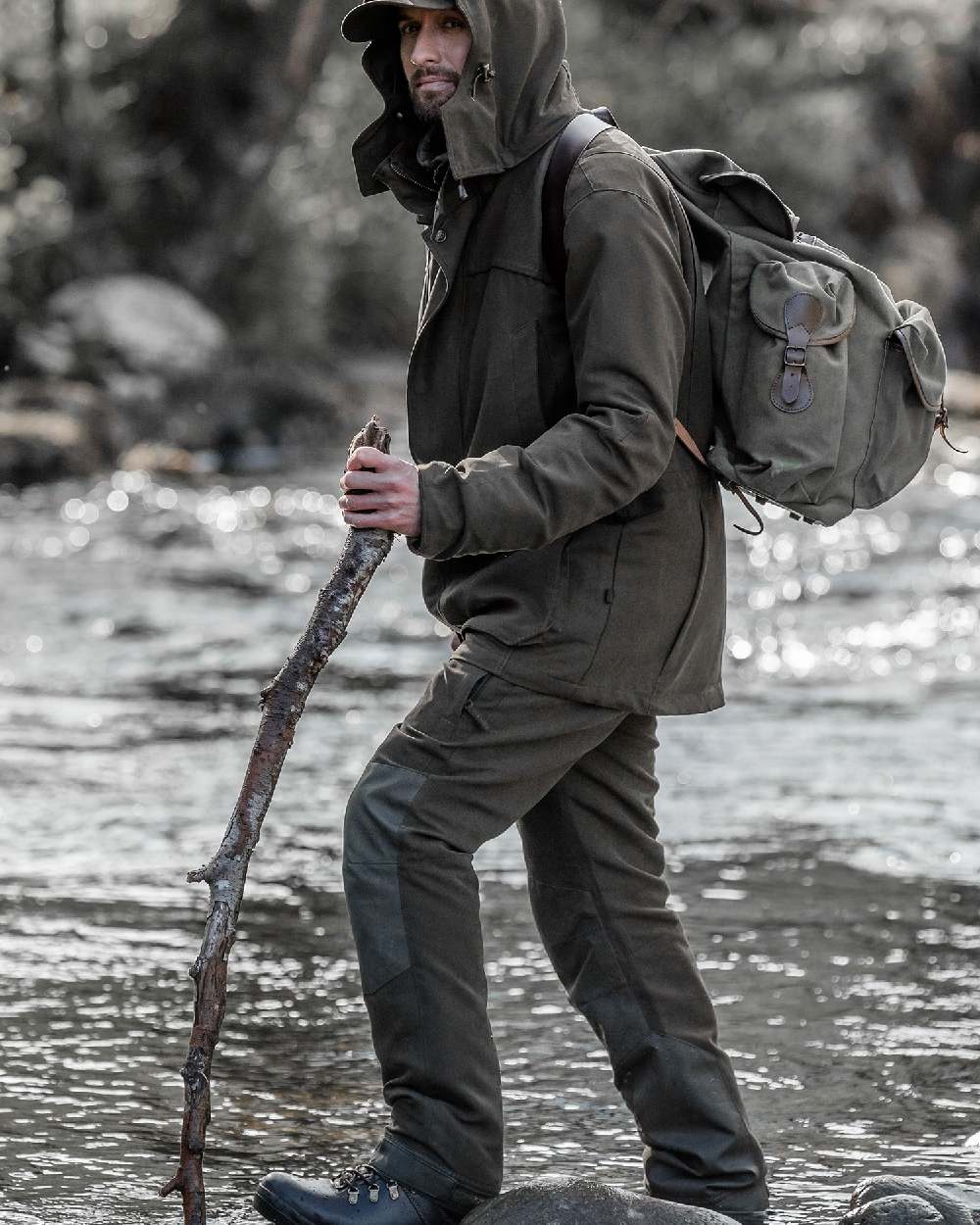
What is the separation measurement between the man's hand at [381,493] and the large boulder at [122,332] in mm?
16852

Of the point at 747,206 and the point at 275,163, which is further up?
the point at 275,163

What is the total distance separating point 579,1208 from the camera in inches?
128

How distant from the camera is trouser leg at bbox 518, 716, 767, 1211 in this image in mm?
3500

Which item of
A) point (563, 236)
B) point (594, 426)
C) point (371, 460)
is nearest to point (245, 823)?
point (371, 460)

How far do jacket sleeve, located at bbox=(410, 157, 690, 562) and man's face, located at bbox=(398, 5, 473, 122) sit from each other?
0.32 metres

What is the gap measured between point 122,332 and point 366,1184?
18.0 metres

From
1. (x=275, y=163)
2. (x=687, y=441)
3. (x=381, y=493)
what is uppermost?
Result: (x=275, y=163)

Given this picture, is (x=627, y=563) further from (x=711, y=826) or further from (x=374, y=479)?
(x=711, y=826)

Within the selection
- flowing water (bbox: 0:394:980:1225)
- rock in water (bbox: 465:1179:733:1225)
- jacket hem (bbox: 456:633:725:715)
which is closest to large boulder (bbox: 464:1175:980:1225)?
rock in water (bbox: 465:1179:733:1225)

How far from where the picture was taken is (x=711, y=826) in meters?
6.58

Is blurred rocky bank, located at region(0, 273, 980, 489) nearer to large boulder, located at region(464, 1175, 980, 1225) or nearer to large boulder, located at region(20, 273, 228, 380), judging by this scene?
large boulder, located at region(20, 273, 228, 380)

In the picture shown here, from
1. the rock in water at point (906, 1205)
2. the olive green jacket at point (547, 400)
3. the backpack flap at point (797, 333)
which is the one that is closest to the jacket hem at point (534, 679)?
the olive green jacket at point (547, 400)

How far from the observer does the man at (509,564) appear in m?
3.15

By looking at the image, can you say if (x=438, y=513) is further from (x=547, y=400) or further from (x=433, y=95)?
(x=433, y=95)
